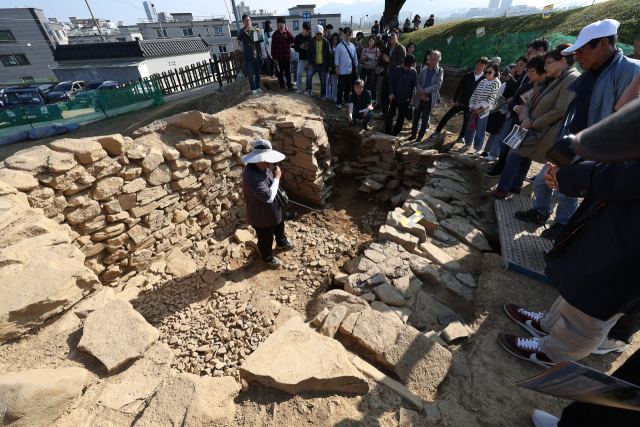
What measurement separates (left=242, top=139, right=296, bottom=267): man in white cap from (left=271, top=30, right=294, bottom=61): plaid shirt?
5.54 m

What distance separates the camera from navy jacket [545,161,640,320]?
4.75 feet

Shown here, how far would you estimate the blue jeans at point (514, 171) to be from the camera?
4232mm

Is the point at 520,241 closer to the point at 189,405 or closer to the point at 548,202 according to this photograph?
the point at 548,202

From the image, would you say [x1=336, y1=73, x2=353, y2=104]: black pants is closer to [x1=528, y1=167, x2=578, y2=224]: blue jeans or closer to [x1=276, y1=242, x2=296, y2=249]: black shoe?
[x1=276, y1=242, x2=296, y2=249]: black shoe

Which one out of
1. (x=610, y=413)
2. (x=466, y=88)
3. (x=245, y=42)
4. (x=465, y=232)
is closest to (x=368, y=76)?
(x=466, y=88)

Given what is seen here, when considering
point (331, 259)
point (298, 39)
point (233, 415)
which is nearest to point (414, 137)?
point (331, 259)

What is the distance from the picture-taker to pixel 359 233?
19.0ft

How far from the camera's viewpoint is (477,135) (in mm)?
6238

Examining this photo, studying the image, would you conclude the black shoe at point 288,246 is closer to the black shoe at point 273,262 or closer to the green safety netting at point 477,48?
the black shoe at point 273,262

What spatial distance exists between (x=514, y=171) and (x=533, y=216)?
2.59 ft

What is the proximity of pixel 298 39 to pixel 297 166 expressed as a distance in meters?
4.71

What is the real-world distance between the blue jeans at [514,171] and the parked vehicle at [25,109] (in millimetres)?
16979

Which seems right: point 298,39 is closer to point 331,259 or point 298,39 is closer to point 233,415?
point 331,259

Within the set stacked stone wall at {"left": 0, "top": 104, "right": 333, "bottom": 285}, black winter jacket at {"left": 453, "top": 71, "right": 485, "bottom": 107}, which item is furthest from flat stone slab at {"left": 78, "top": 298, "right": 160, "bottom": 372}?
black winter jacket at {"left": 453, "top": 71, "right": 485, "bottom": 107}
